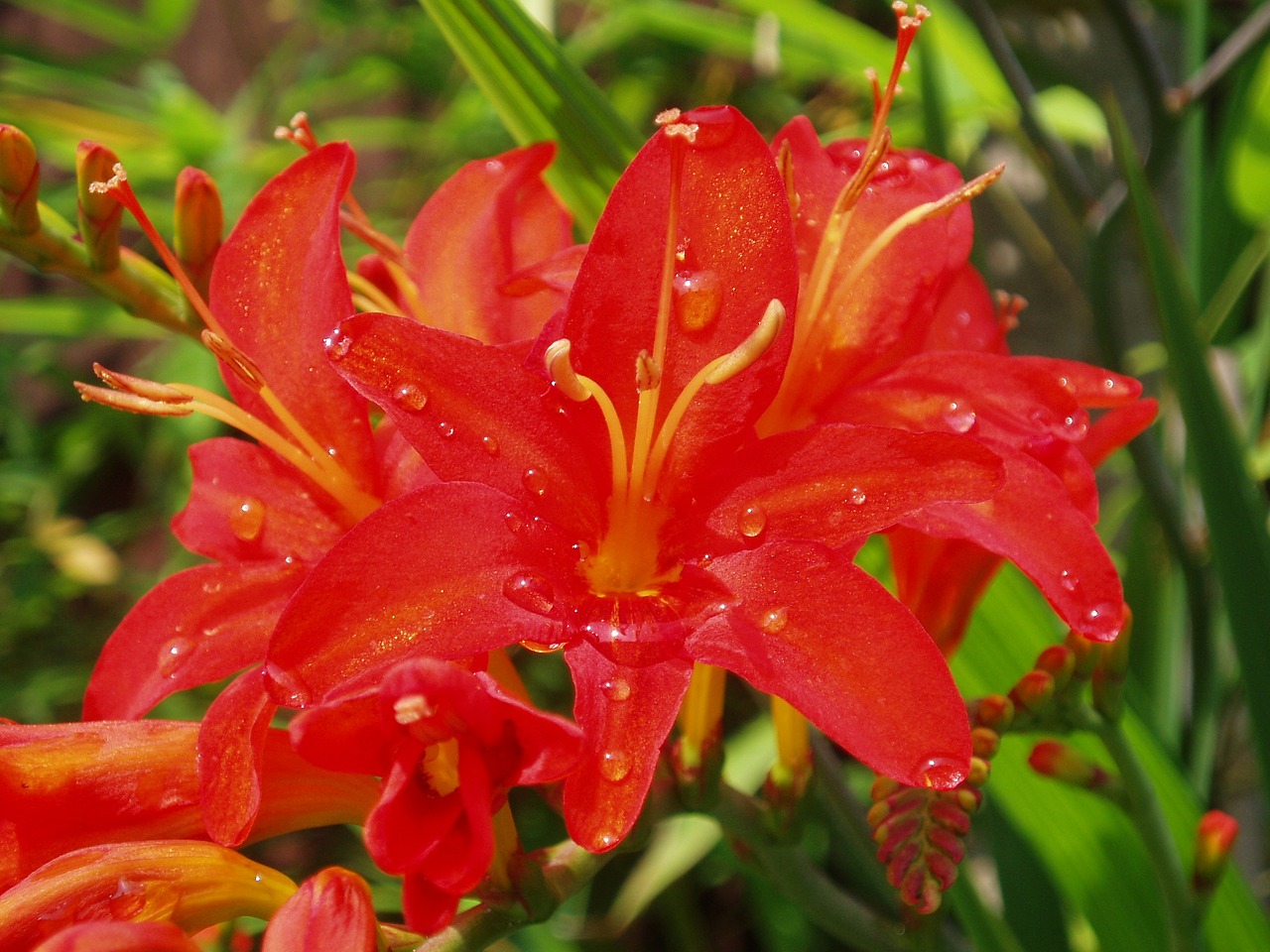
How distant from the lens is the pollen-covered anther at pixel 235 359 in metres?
0.50

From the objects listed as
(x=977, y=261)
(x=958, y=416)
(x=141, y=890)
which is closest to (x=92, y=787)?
(x=141, y=890)

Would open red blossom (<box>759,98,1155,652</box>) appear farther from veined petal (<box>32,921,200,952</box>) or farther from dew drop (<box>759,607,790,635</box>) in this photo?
veined petal (<box>32,921,200,952</box>)

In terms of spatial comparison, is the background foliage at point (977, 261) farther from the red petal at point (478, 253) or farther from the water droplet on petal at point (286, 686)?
the water droplet on petal at point (286, 686)

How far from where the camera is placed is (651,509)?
1.63 feet

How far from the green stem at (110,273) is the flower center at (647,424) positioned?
0.25m

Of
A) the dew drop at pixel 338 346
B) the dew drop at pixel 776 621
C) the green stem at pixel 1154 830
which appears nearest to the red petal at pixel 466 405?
the dew drop at pixel 338 346

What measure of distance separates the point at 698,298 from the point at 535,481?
0.33ft

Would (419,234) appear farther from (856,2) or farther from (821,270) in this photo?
(856,2)

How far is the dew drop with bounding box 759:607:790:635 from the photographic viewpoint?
1.39ft

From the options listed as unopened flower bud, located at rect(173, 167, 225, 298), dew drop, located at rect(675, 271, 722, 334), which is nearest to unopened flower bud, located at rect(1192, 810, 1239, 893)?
dew drop, located at rect(675, 271, 722, 334)

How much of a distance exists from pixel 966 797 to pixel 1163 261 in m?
0.32

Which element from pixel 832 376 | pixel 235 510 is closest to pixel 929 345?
pixel 832 376

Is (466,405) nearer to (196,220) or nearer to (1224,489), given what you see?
(196,220)

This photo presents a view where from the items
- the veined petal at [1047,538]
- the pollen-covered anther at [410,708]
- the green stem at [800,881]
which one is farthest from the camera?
the green stem at [800,881]
